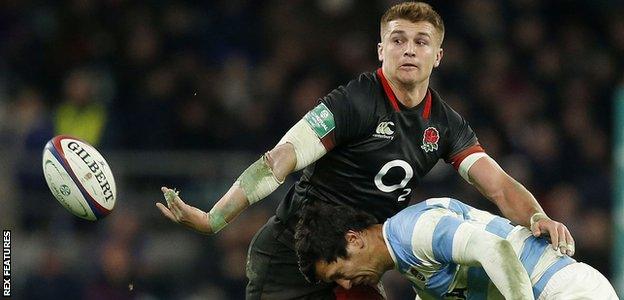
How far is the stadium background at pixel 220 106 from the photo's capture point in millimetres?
7789

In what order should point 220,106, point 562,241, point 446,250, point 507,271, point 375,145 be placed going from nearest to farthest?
point 507,271
point 446,250
point 562,241
point 375,145
point 220,106

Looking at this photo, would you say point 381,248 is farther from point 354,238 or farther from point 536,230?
point 536,230

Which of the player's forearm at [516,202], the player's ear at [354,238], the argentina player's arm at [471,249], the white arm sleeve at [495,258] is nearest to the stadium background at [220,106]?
the player's forearm at [516,202]

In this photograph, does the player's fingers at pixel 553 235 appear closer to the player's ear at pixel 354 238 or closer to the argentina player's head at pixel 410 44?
the player's ear at pixel 354 238

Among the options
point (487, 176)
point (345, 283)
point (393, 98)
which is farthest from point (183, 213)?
point (487, 176)

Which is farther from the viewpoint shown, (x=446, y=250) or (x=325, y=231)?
(x=325, y=231)

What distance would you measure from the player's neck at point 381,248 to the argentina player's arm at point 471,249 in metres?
Answer: 0.18

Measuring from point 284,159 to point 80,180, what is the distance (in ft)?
3.21

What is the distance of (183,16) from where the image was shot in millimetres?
9195

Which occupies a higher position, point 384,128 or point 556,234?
point 384,128

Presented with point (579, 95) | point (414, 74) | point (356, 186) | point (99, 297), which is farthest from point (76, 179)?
point (579, 95)

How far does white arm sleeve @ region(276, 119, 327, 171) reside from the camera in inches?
187

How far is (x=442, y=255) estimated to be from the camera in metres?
4.21

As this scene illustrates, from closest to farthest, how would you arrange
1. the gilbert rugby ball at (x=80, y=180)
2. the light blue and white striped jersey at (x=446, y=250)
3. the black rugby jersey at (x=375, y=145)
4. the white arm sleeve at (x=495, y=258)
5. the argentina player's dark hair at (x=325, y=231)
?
the white arm sleeve at (x=495, y=258) → the light blue and white striped jersey at (x=446, y=250) → the argentina player's dark hair at (x=325, y=231) → the black rugby jersey at (x=375, y=145) → the gilbert rugby ball at (x=80, y=180)
